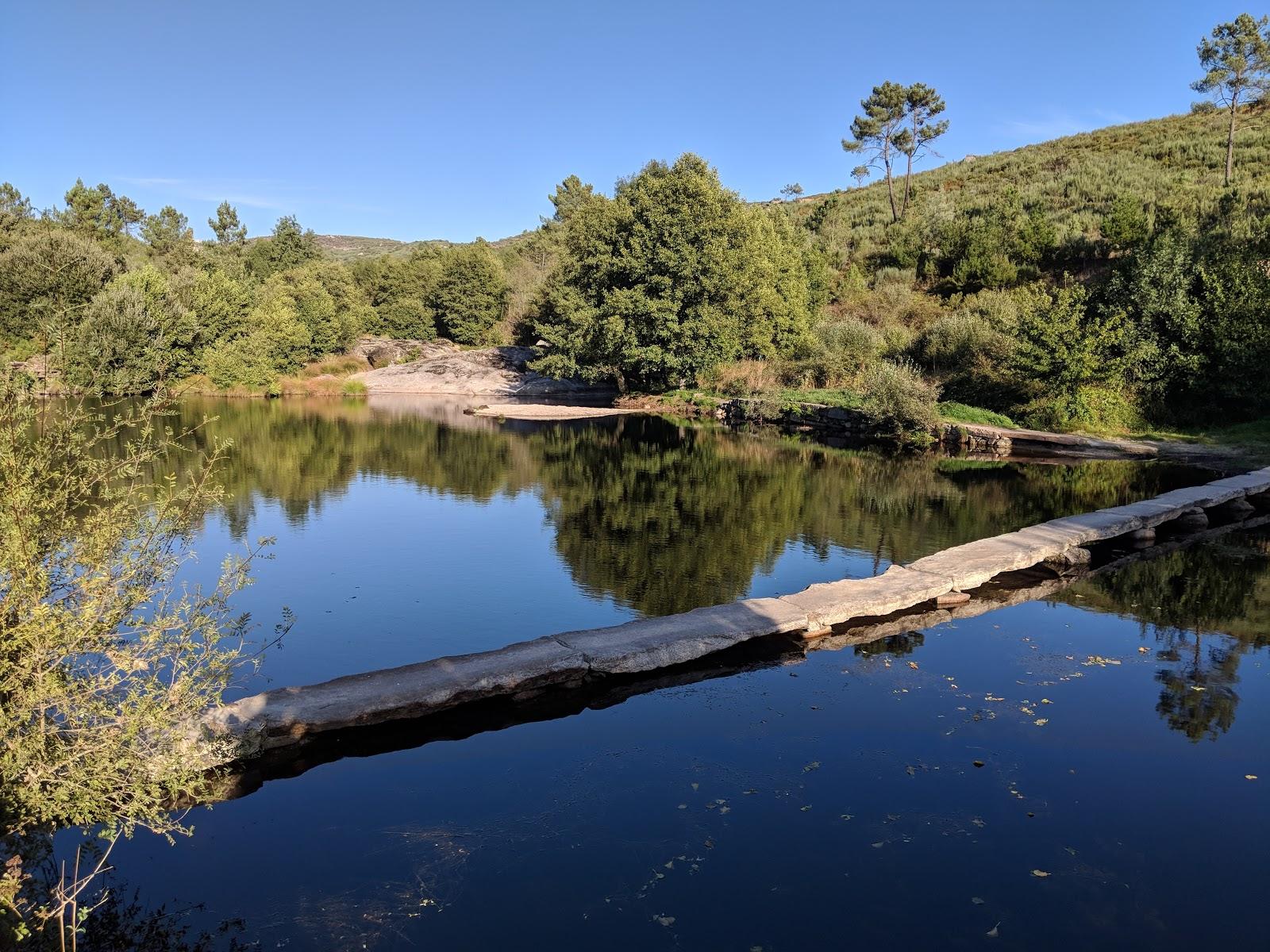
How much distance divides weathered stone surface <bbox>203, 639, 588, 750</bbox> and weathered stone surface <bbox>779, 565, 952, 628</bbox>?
3.44 m

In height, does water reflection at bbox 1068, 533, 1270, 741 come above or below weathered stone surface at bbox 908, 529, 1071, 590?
below

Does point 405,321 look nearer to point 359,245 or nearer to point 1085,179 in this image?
point 1085,179

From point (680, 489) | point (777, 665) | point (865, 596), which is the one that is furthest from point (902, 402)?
point (777, 665)

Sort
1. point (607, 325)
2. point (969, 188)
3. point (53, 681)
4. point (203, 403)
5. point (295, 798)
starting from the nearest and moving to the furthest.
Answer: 1. point (53, 681)
2. point (295, 798)
3. point (607, 325)
4. point (203, 403)
5. point (969, 188)

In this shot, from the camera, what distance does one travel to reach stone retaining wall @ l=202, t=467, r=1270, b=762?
782 centimetres

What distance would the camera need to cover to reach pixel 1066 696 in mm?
9055

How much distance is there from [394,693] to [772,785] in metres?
3.70

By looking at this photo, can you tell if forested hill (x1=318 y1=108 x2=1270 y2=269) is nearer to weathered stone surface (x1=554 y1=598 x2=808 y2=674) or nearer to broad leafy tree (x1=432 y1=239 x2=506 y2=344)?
broad leafy tree (x1=432 y1=239 x2=506 y2=344)

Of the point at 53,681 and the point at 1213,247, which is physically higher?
the point at 1213,247

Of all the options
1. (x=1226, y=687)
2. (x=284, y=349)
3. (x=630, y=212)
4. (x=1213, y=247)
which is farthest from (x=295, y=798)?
(x=284, y=349)

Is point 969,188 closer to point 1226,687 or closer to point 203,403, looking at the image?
point 203,403

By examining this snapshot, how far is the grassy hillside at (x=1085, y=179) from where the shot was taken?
4600 cm

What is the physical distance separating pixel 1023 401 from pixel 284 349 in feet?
146

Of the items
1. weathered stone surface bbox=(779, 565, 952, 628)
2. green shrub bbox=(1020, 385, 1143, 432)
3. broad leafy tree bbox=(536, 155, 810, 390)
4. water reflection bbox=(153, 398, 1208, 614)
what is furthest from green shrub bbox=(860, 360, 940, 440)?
weathered stone surface bbox=(779, 565, 952, 628)
